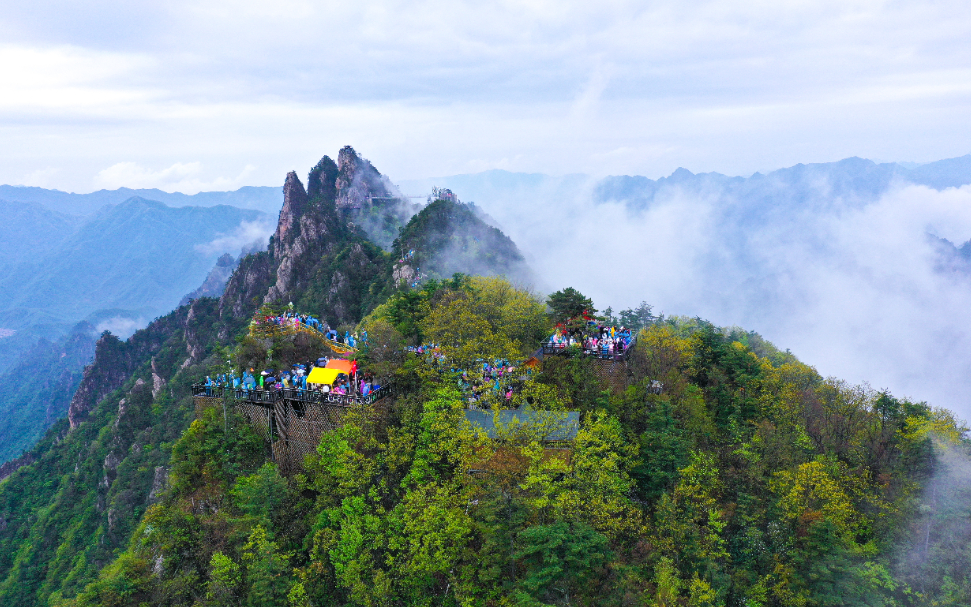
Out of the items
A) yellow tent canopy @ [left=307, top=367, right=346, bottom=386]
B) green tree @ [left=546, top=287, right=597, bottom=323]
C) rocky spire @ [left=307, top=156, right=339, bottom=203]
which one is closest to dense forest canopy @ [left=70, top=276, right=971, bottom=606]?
yellow tent canopy @ [left=307, top=367, right=346, bottom=386]

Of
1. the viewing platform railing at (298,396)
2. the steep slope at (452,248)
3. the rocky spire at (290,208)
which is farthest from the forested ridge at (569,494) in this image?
the rocky spire at (290,208)

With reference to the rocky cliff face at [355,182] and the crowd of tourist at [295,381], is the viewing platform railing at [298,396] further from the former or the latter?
the rocky cliff face at [355,182]

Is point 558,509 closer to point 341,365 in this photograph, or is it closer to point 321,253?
point 341,365

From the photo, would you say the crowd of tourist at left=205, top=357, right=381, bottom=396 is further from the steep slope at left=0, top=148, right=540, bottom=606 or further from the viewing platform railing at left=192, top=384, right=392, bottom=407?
the steep slope at left=0, top=148, right=540, bottom=606

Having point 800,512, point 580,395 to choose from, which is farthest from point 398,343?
point 800,512

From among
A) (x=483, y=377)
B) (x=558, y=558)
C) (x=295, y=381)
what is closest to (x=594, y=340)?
(x=483, y=377)

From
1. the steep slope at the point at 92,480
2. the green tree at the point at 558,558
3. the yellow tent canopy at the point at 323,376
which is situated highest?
the yellow tent canopy at the point at 323,376

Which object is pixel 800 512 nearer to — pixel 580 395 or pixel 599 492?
pixel 599 492
